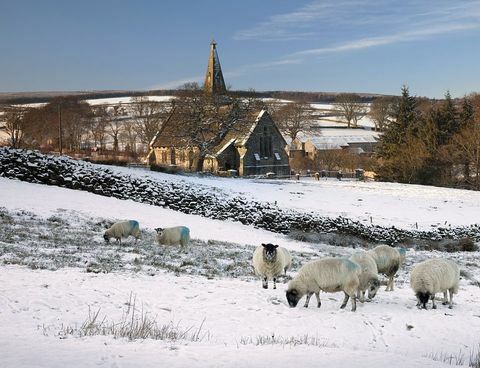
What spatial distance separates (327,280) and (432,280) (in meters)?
2.97

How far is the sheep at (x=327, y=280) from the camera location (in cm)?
1129

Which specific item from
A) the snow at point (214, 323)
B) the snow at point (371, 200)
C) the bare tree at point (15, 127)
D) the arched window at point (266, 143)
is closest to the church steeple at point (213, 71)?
the arched window at point (266, 143)

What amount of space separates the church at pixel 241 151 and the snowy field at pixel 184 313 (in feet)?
162

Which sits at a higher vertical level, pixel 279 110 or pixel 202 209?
pixel 279 110

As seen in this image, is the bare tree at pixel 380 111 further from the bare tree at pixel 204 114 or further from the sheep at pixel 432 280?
the sheep at pixel 432 280

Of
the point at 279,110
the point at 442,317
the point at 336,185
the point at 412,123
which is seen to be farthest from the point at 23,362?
the point at 279,110

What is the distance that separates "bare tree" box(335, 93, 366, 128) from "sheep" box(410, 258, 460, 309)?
148 meters

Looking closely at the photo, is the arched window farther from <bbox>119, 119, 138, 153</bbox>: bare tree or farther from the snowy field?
the snowy field

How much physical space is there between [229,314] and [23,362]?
577 centimetres

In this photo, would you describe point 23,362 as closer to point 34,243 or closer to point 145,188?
point 34,243

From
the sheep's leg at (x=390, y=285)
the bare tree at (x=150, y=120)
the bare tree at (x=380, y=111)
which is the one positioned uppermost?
the bare tree at (x=380, y=111)

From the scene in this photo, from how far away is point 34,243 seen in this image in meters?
16.8

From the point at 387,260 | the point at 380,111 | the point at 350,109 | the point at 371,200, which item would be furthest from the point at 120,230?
the point at 350,109

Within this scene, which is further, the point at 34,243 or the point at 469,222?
the point at 469,222
